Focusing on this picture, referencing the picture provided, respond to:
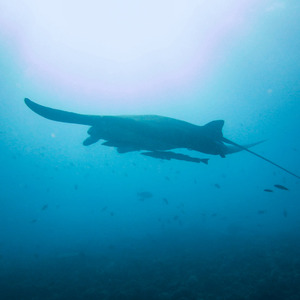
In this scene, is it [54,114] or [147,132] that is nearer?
[54,114]

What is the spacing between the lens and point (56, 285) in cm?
1107

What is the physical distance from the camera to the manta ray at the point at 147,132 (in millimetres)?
4457

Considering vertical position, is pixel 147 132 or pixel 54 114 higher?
pixel 147 132

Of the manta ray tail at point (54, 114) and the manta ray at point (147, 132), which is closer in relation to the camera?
the manta ray tail at point (54, 114)

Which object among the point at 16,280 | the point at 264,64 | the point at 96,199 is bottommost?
the point at 16,280

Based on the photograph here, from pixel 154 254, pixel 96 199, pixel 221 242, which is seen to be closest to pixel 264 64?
pixel 221 242

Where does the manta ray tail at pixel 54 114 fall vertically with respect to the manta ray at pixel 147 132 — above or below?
below

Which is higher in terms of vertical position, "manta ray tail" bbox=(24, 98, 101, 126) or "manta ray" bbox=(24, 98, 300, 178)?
"manta ray" bbox=(24, 98, 300, 178)

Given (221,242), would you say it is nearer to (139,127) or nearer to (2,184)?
(139,127)

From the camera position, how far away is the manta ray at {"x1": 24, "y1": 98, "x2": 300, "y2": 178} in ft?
14.6

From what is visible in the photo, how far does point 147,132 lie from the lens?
16.4 feet

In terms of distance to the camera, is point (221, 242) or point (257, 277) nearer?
point (257, 277)

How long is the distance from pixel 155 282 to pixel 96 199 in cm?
8173

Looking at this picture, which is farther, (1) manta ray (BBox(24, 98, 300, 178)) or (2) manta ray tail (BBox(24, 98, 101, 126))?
(1) manta ray (BBox(24, 98, 300, 178))
